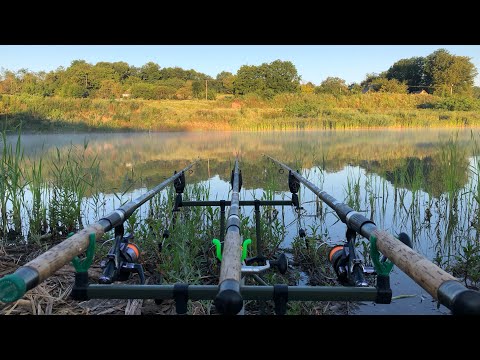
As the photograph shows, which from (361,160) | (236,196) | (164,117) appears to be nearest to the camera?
(236,196)

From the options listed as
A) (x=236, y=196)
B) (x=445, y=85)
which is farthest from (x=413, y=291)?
(x=445, y=85)

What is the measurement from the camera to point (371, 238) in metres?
1.37

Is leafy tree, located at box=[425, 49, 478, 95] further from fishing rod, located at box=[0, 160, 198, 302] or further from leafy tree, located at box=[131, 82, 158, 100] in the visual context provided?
fishing rod, located at box=[0, 160, 198, 302]

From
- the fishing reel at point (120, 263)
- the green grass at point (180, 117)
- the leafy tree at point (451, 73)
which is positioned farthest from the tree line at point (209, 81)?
the fishing reel at point (120, 263)

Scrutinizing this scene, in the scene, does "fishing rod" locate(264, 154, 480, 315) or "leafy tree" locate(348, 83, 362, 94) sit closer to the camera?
"fishing rod" locate(264, 154, 480, 315)

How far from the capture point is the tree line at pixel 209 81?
113 feet

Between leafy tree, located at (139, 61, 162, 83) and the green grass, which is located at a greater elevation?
leafy tree, located at (139, 61, 162, 83)

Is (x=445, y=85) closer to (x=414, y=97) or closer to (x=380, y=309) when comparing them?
(x=414, y=97)

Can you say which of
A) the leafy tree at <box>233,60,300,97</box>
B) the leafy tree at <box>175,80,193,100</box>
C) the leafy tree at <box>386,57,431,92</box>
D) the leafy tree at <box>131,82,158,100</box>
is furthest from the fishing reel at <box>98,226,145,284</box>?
the leafy tree at <box>386,57,431,92</box>

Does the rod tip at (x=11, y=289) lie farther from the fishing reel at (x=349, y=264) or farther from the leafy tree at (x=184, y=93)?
the leafy tree at (x=184, y=93)

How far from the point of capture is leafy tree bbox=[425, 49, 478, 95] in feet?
153

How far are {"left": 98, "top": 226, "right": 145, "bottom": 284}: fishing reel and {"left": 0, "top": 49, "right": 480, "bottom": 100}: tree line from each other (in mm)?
32288

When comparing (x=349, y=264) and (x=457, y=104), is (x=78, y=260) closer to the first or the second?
(x=349, y=264)
